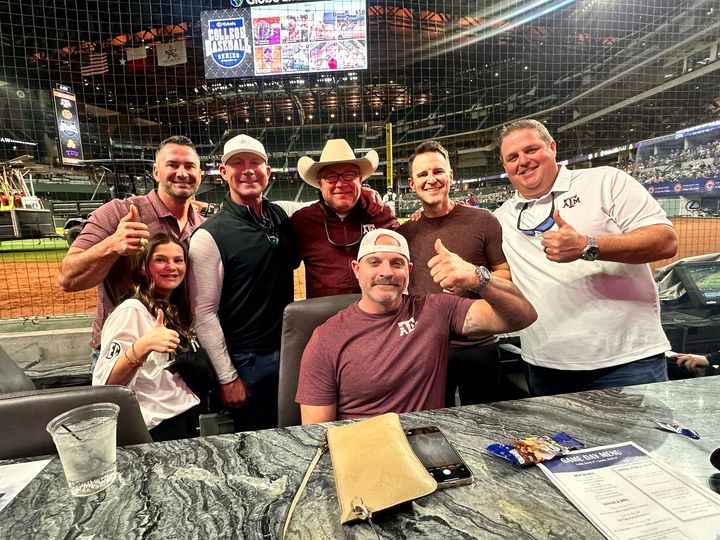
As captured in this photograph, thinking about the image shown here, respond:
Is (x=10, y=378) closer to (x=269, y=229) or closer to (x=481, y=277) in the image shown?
(x=269, y=229)

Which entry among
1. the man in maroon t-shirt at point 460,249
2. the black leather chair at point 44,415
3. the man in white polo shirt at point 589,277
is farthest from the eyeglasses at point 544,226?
the black leather chair at point 44,415

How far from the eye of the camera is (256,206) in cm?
207

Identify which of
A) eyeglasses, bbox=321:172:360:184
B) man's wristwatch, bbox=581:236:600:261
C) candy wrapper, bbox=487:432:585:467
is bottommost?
candy wrapper, bbox=487:432:585:467

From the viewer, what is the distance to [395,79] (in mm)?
6574

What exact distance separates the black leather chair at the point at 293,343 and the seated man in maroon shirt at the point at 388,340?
7 centimetres

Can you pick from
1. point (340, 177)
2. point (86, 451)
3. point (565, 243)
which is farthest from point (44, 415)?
point (565, 243)

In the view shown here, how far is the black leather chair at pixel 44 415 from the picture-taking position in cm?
98

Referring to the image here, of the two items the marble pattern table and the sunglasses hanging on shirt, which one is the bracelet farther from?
the sunglasses hanging on shirt

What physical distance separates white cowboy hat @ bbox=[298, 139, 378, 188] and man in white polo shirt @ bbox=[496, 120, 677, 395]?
0.79 metres

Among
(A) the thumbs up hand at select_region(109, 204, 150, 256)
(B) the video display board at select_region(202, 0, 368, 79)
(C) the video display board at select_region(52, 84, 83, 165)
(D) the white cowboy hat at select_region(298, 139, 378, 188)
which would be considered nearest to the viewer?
(A) the thumbs up hand at select_region(109, 204, 150, 256)

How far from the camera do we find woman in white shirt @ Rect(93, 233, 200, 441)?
1.39 meters

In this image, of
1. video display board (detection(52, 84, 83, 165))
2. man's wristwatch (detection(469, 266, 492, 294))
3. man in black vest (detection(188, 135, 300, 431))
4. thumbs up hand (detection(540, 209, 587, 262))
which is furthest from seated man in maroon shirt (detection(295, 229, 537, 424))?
video display board (detection(52, 84, 83, 165))

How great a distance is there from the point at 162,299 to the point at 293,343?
694mm

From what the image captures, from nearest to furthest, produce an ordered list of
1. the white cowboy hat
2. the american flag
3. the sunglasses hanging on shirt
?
the sunglasses hanging on shirt → the white cowboy hat → the american flag
